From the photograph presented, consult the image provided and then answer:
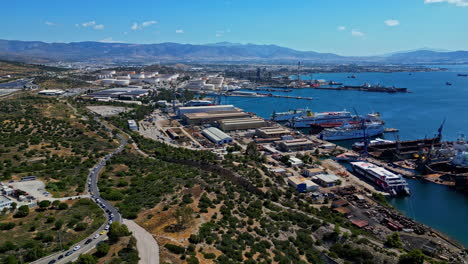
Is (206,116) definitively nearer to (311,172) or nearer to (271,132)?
(271,132)

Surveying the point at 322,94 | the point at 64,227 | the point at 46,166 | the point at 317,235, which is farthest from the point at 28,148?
the point at 322,94

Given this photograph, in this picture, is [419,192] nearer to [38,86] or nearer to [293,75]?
[38,86]

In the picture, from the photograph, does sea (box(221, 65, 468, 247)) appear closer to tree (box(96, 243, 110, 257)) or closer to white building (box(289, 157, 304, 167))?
white building (box(289, 157, 304, 167))

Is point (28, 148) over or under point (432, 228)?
over

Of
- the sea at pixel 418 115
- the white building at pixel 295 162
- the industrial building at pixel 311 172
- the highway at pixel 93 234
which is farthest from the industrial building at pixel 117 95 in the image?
the industrial building at pixel 311 172

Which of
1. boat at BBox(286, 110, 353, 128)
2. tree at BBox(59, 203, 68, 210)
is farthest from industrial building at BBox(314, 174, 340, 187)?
boat at BBox(286, 110, 353, 128)

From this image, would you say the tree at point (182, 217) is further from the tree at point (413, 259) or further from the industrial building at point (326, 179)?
the industrial building at point (326, 179)
